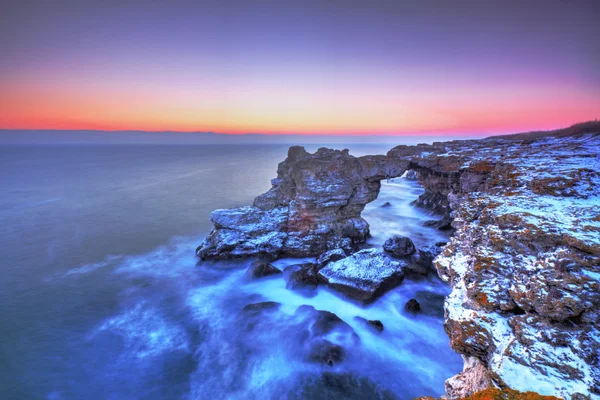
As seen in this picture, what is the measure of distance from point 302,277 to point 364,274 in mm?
4202

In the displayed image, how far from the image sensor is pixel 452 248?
898 centimetres

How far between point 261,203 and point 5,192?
5642 centimetres

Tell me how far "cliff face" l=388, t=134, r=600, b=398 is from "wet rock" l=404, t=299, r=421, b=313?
765 centimetres

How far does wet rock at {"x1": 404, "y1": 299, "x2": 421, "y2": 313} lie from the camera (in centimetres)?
1548

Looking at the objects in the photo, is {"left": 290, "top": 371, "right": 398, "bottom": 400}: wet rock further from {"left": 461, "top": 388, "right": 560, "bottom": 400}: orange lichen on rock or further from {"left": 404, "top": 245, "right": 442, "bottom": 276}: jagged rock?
{"left": 461, "top": 388, "right": 560, "bottom": 400}: orange lichen on rock

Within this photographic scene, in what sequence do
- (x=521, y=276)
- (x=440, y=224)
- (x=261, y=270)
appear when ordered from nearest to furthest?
(x=521, y=276) < (x=261, y=270) < (x=440, y=224)

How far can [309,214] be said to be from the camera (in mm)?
22266

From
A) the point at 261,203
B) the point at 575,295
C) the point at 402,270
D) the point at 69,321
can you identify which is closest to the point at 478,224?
the point at 575,295

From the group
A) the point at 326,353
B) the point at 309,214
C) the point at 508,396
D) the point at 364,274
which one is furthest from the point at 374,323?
the point at 508,396

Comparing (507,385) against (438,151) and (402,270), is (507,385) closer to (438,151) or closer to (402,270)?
(402,270)

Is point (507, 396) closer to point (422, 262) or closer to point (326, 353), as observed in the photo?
point (326, 353)

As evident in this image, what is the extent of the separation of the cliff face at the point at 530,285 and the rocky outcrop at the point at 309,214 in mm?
12925

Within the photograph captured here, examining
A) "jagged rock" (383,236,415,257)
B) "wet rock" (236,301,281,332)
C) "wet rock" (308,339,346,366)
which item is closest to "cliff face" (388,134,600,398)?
"wet rock" (308,339,346,366)

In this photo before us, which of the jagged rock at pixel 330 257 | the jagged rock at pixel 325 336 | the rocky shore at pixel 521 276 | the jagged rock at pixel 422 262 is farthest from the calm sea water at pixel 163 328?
the jagged rock at pixel 330 257
